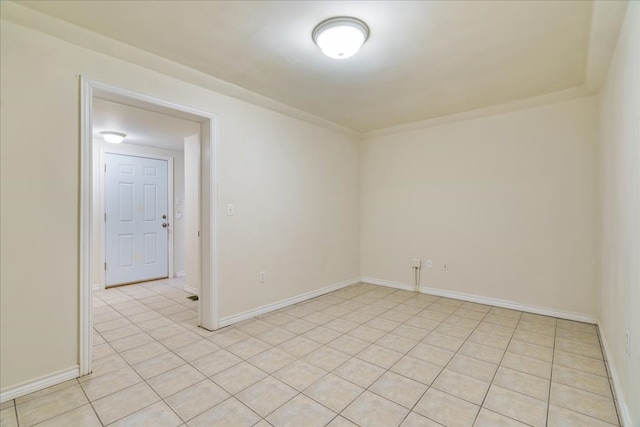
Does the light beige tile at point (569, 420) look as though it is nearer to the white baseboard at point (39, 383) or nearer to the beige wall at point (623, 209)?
the beige wall at point (623, 209)

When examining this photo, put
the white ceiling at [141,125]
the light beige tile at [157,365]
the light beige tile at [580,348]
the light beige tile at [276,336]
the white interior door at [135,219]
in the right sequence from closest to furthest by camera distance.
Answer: the light beige tile at [157,365], the light beige tile at [580,348], the light beige tile at [276,336], the white ceiling at [141,125], the white interior door at [135,219]

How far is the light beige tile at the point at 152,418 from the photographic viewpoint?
1.63 meters

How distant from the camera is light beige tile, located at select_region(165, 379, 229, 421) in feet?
5.70

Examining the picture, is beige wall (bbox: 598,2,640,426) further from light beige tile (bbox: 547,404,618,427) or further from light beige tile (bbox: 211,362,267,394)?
light beige tile (bbox: 211,362,267,394)

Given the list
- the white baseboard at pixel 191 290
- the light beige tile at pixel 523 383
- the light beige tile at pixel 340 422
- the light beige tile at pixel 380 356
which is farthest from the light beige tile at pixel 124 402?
the white baseboard at pixel 191 290

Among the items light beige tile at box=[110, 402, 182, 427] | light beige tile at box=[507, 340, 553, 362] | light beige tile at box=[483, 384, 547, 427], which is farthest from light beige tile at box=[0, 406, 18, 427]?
light beige tile at box=[507, 340, 553, 362]

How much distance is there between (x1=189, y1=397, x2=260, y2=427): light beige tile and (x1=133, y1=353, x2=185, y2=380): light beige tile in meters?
0.67

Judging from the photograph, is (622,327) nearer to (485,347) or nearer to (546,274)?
(485,347)

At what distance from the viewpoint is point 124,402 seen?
5.98 feet

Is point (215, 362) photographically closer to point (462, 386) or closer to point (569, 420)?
point (462, 386)

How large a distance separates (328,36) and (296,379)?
236cm

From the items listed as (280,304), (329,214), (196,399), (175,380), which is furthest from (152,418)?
(329,214)

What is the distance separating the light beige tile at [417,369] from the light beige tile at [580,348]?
121 cm

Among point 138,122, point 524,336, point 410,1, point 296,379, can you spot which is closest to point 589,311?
point 524,336
